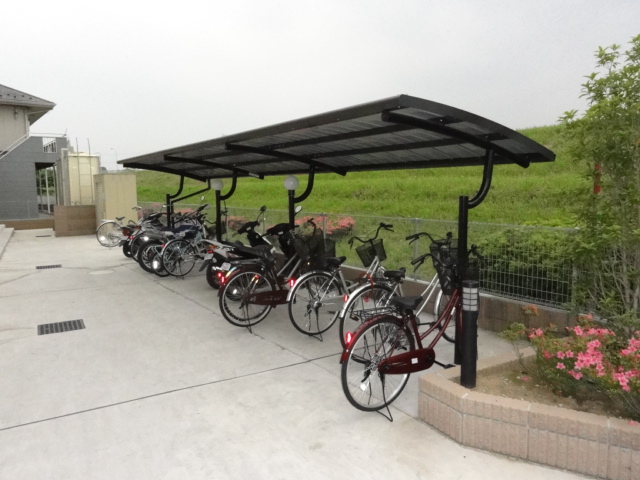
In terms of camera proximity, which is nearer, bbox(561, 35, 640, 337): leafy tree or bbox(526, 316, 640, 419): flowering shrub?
bbox(526, 316, 640, 419): flowering shrub

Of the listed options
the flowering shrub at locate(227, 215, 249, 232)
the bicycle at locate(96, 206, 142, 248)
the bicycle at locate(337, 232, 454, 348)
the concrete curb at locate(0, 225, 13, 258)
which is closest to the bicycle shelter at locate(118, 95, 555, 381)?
the bicycle at locate(337, 232, 454, 348)

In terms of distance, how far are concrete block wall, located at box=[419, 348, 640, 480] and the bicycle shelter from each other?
120 centimetres

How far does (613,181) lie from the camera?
329 centimetres

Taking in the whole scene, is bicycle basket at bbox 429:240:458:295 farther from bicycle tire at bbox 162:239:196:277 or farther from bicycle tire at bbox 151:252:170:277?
bicycle tire at bbox 151:252:170:277

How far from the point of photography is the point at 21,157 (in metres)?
19.6

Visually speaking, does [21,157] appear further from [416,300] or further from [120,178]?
[416,300]

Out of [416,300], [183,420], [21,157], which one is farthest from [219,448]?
[21,157]

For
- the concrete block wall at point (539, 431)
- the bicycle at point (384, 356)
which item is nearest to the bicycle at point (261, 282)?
the bicycle at point (384, 356)

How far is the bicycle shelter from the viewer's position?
3.36 meters

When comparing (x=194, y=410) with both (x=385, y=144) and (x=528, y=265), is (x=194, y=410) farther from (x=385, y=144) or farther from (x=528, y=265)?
(x=528, y=265)

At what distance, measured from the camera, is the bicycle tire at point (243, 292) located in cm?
512

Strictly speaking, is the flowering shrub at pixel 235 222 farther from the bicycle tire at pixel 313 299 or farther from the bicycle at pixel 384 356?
the bicycle at pixel 384 356

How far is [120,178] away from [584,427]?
580 inches

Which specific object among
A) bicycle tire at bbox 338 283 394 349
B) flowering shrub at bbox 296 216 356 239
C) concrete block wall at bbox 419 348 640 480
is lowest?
concrete block wall at bbox 419 348 640 480
